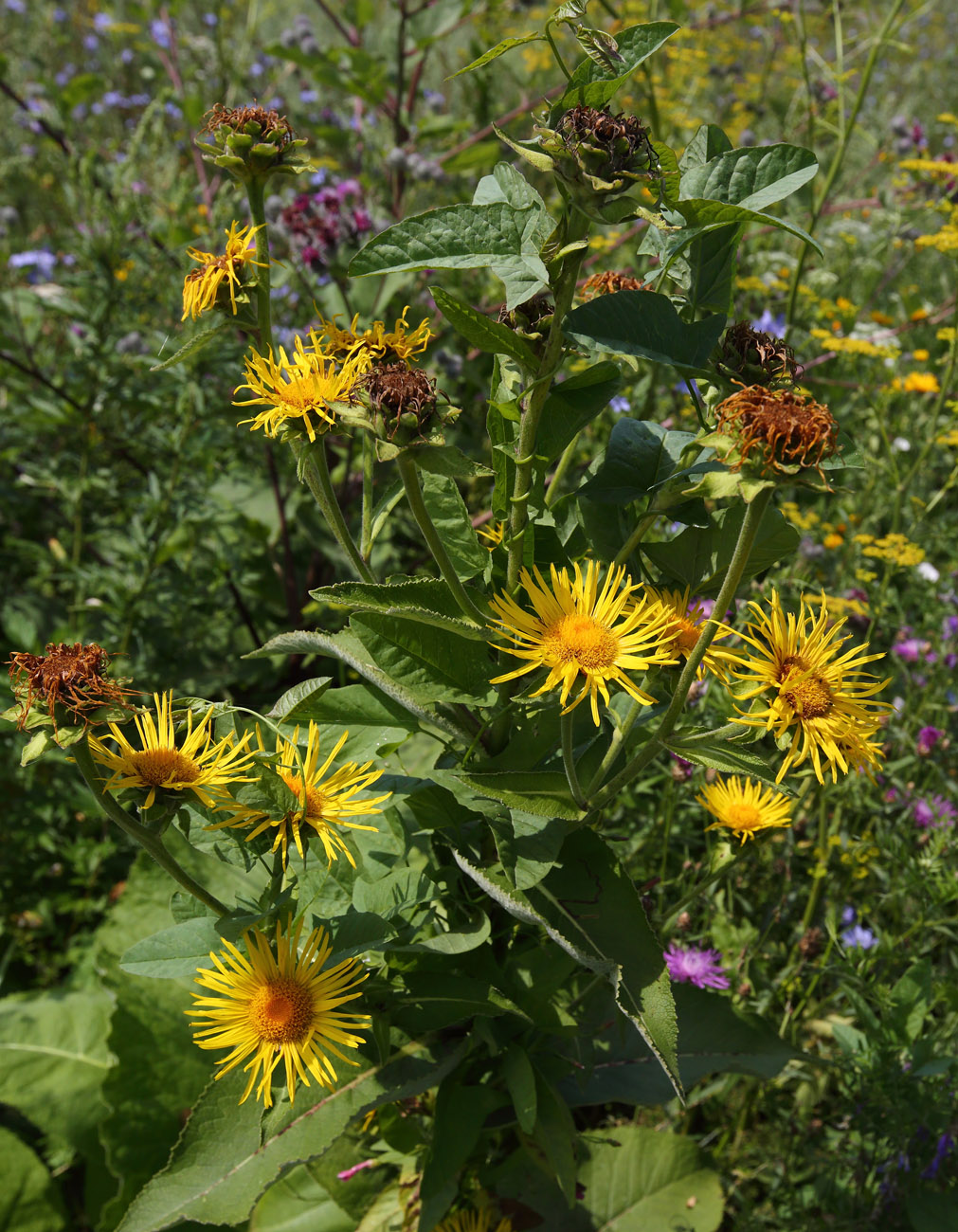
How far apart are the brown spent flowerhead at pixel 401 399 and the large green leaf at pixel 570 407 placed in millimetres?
145

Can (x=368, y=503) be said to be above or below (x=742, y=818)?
above

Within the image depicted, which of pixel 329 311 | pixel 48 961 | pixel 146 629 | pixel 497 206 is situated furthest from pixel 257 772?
pixel 329 311

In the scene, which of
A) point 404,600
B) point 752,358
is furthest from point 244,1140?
point 752,358

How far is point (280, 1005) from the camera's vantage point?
0.94 meters

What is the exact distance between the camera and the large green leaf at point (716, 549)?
3.05ft

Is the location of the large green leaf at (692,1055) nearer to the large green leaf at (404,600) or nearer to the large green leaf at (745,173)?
the large green leaf at (404,600)

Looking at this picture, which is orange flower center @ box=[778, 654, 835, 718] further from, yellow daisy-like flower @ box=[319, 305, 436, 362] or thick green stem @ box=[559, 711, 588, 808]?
yellow daisy-like flower @ box=[319, 305, 436, 362]

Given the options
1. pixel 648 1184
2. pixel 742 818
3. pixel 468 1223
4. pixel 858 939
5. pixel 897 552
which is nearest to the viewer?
pixel 742 818

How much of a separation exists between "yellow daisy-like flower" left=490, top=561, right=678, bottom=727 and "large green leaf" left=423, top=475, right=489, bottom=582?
106 millimetres

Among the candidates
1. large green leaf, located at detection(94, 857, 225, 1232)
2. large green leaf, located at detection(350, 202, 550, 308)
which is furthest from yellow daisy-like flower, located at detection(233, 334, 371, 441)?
large green leaf, located at detection(94, 857, 225, 1232)

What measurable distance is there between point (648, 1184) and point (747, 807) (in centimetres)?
70

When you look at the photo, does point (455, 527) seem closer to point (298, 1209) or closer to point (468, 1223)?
point (468, 1223)

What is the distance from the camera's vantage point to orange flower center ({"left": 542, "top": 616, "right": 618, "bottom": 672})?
Answer: 867 millimetres

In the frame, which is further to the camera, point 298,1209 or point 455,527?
point 298,1209
